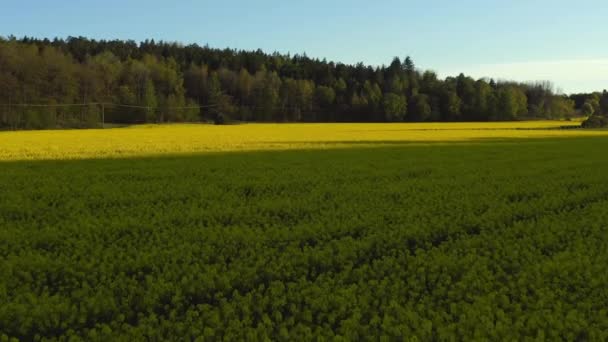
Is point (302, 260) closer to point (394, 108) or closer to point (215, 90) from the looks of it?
point (394, 108)

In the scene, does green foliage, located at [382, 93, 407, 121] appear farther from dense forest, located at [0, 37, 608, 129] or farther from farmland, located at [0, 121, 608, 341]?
farmland, located at [0, 121, 608, 341]

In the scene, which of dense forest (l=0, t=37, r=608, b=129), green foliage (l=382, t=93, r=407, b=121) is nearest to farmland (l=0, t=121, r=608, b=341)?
dense forest (l=0, t=37, r=608, b=129)

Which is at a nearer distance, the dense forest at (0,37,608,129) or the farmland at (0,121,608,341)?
the farmland at (0,121,608,341)

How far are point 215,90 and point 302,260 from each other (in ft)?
382

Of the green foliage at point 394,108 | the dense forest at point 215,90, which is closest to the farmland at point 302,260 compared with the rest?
the dense forest at point 215,90

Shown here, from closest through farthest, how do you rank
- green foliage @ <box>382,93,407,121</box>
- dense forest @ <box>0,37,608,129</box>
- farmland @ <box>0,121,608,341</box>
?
farmland @ <box>0,121,608,341</box>, dense forest @ <box>0,37,608,129</box>, green foliage @ <box>382,93,407,121</box>

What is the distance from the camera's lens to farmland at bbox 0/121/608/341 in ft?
20.2

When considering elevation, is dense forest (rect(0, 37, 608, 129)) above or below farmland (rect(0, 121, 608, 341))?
above

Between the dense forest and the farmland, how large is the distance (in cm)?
7782

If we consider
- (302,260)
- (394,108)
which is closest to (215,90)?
(394,108)

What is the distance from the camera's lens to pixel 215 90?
121375 mm

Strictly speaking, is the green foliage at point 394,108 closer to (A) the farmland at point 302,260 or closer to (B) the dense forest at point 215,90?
(B) the dense forest at point 215,90

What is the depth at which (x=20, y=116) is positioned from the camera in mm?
84688

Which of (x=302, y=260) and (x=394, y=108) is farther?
(x=394, y=108)
